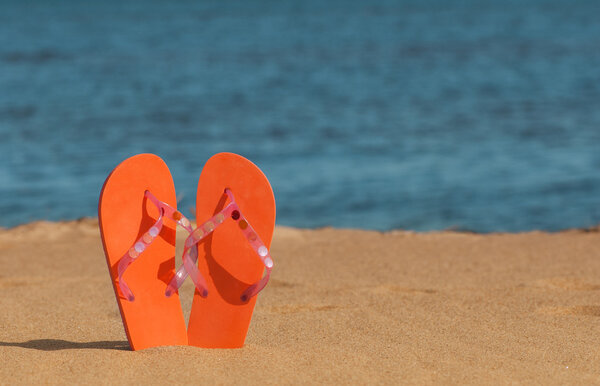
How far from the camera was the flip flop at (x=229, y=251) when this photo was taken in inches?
125

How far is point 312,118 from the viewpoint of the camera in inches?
535

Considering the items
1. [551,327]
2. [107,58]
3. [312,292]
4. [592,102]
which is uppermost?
[551,327]

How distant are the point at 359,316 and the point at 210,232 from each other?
3.25 ft

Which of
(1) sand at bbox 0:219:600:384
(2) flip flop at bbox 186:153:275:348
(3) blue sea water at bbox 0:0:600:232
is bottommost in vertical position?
(3) blue sea water at bbox 0:0:600:232

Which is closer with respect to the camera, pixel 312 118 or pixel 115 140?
pixel 115 140

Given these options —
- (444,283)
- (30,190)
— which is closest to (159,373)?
(444,283)

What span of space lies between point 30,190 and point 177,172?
1.76 meters

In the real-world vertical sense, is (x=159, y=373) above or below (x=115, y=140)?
above

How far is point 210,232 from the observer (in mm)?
3209

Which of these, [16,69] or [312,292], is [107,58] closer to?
[16,69]

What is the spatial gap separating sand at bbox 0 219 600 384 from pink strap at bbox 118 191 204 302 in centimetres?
28

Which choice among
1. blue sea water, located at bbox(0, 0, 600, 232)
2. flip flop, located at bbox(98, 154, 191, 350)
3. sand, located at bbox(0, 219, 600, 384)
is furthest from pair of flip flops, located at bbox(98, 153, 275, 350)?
blue sea water, located at bbox(0, 0, 600, 232)

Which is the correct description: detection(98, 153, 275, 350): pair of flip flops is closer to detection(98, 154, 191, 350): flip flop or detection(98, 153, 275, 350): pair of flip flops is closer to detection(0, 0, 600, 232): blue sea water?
detection(98, 154, 191, 350): flip flop

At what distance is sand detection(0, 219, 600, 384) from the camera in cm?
294
